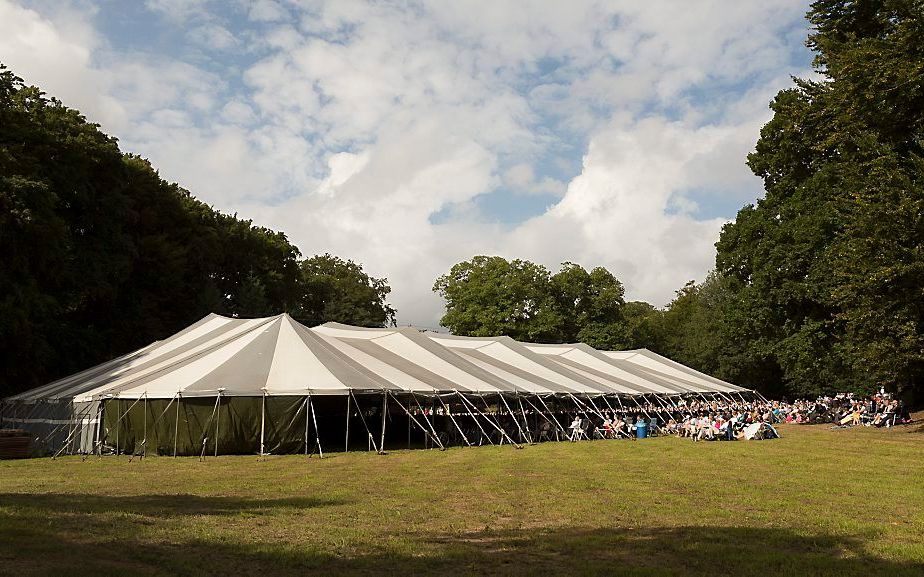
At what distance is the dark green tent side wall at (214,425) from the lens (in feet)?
53.9

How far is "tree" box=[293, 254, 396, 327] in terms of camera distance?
52.7m

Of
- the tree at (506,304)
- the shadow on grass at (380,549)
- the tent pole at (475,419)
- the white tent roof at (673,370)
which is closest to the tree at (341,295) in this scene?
the tree at (506,304)

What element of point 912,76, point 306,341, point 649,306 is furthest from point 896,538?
point 649,306

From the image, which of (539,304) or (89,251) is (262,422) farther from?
(539,304)

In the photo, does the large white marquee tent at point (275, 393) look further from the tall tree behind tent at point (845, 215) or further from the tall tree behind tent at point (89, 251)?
the tall tree behind tent at point (845, 215)

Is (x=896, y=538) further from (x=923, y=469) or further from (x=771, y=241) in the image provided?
(x=771, y=241)

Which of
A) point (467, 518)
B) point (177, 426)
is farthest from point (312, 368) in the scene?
point (467, 518)

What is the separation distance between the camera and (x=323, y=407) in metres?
21.5

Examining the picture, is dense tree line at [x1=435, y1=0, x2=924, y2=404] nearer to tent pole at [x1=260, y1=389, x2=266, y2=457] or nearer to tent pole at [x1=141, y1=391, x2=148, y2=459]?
tent pole at [x1=260, y1=389, x2=266, y2=457]

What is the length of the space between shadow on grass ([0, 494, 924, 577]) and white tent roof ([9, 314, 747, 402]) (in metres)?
9.08

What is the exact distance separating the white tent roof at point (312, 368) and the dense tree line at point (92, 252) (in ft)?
12.7

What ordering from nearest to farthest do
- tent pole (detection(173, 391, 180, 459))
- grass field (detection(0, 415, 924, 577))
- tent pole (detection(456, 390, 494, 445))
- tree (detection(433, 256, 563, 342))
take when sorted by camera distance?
grass field (detection(0, 415, 924, 577)) → tent pole (detection(173, 391, 180, 459)) → tent pole (detection(456, 390, 494, 445)) → tree (detection(433, 256, 563, 342))

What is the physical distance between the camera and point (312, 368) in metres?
17.5

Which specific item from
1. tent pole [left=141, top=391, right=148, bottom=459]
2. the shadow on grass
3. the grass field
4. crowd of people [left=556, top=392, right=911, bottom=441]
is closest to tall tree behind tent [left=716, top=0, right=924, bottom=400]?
crowd of people [left=556, top=392, right=911, bottom=441]
